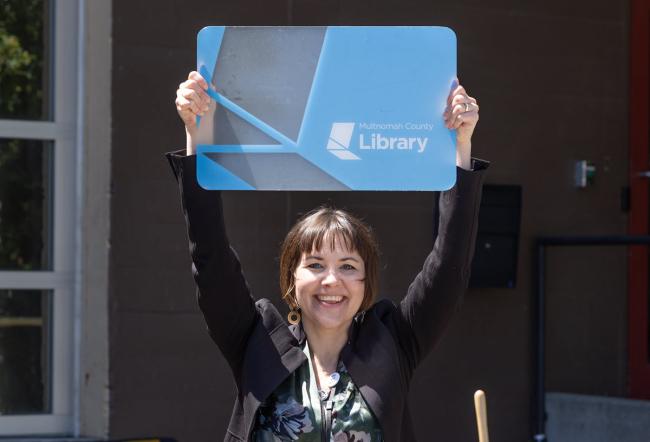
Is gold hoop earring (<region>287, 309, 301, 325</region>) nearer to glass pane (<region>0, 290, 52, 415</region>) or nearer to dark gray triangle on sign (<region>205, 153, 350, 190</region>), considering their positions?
dark gray triangle on sign (<region>205, 153, 350, 190</region>)

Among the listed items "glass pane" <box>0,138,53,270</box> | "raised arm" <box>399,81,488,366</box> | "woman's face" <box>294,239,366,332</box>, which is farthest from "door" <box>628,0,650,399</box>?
"woman's face" <box>294,239,366,332</box>

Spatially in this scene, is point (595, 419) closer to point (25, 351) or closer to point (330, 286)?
point (25, 351)

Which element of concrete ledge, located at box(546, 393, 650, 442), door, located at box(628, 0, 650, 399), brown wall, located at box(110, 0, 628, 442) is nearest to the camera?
brown wall, located at box(110, 0, 628, 442)

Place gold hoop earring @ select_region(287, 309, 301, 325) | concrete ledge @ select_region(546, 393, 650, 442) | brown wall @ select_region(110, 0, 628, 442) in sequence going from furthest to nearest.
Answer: concrete ledge @ select_region(546, 393, 650, 442) < brown wall @ select_region(110, 0, 628, 442) < gold hoop earring @ select_region(287, 309, 301, 325)

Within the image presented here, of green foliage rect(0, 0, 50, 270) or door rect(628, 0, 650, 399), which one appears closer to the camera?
green foliage rect(0, 0, 50, 270)

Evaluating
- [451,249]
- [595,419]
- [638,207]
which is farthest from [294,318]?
[638,207]

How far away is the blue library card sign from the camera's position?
2.80 metres

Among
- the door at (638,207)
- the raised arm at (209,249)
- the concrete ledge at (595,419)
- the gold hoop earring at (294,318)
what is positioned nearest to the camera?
the raised arm at (209,249)

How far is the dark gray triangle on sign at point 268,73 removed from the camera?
2820 millimetres

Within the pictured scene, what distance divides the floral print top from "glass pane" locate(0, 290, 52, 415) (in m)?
2.94

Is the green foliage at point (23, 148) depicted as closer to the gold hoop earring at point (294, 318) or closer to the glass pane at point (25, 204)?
the glass pane at point (25, 204)

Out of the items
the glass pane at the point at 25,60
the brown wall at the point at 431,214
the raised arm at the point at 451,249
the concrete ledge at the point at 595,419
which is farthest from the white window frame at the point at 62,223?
the raised arm at the point at 451,249

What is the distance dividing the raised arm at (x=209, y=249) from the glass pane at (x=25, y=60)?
9.35 ft

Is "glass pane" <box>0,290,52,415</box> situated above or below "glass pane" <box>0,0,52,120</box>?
below
